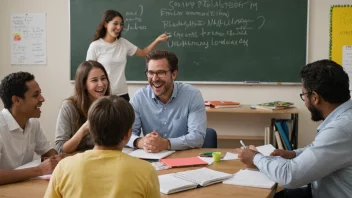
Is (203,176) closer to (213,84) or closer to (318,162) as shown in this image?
(318,162)

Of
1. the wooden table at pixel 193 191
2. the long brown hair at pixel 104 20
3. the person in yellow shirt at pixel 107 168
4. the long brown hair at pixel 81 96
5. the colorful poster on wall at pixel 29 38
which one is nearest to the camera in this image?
the person in yellow shirt at pixel 107 168

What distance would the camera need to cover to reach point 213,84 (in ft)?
16.1

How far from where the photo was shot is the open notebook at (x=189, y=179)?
176 cm

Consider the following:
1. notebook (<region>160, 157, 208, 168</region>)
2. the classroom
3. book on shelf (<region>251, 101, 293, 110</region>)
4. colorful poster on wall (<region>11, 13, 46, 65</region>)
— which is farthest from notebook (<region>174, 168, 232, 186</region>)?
colorful poster on wall (<region>11, 13, 46, 65</region>)

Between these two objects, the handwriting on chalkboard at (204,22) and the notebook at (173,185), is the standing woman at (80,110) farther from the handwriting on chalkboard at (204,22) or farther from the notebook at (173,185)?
the handwriting on chalkboard at (204,22)

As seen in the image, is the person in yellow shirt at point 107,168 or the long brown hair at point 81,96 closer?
Answer: the person in yellow shirt at point 107,168

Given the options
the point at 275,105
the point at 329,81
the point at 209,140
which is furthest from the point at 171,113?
the point at 275,105

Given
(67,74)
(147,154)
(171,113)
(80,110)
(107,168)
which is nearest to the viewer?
(107,168)

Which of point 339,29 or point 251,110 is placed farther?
point 339,29

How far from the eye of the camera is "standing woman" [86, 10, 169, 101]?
426cm

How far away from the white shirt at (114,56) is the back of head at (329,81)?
2813mm

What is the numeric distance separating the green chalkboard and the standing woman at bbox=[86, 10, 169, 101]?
55cm

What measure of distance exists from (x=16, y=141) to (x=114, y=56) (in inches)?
89.8

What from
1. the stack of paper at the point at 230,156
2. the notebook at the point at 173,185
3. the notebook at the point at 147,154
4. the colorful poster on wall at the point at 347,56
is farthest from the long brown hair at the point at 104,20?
the notebook at the point at 173,185
